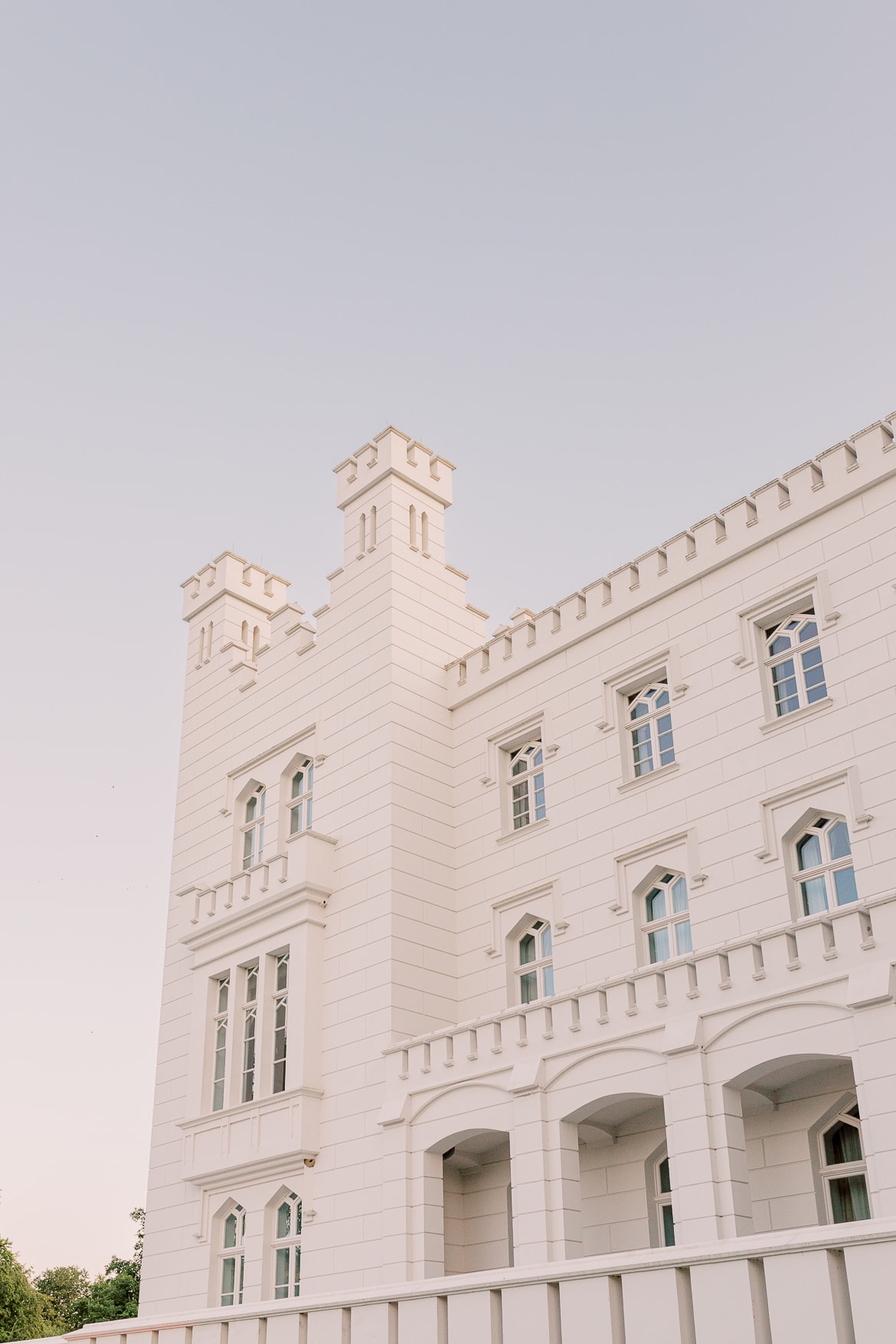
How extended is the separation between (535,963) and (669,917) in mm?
2601

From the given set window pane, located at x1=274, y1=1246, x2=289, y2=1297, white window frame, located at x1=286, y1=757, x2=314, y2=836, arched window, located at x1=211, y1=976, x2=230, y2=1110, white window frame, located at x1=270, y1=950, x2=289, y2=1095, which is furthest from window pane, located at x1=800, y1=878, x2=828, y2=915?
arched window, located at x1=211, y1=976, x2=230, y2=1110

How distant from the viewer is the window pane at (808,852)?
54.7ft

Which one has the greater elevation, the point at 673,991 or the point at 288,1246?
the point at 673,991

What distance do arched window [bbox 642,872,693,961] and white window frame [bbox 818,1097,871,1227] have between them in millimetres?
3237

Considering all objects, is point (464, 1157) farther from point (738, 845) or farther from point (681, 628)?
point (681, 628)

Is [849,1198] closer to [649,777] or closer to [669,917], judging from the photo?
[669,917]

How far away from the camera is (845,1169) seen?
14.6 metres

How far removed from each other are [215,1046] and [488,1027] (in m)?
6.53

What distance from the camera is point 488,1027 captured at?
17.4 m

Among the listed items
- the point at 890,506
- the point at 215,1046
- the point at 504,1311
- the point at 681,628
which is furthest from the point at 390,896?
the point at 504,1311

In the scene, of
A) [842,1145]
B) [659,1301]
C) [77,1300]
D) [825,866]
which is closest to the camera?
[659,1301]

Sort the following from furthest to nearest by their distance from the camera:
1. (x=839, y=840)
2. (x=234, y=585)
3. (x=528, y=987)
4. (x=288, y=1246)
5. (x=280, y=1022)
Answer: (x=234, y=585) < (x=280, y=1022) < (x=528, y=987) < (x=288, y=1246) < (x=839, y=840)

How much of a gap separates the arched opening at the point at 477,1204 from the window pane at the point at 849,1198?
4599 millimetres

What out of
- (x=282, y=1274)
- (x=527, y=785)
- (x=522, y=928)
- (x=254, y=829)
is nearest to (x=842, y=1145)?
(x=522, y=928)
